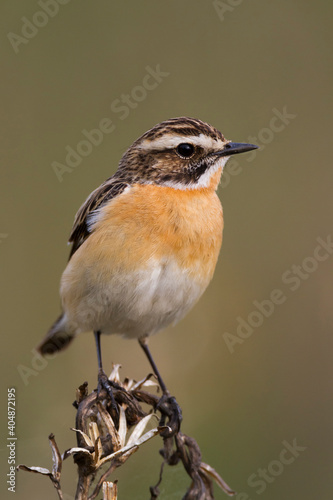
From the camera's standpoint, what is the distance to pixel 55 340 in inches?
207

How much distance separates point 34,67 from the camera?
654 centimetres

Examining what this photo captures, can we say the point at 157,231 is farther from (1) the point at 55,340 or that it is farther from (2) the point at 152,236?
(1) the point at 55,340

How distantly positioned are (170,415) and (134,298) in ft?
3.34

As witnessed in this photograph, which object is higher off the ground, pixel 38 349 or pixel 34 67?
pixel 34 67

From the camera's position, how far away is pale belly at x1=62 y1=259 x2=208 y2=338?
4.22m

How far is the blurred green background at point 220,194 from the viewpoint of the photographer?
5238 mm

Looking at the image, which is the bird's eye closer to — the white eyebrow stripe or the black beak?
the white eyebrow stripe

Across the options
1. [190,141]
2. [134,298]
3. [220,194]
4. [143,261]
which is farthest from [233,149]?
[220,194]

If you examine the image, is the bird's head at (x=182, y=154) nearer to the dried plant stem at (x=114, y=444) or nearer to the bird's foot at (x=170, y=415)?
the bird's foot at (x=170, y=415)

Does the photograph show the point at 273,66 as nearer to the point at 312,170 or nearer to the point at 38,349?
the point at 312,170

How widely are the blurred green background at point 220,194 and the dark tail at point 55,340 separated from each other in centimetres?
13

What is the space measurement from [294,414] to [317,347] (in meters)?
0.73

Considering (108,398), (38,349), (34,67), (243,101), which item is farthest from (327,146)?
(108,398)

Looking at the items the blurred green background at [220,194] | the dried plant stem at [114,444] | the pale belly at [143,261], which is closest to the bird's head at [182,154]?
the pale belly at [143,261]
